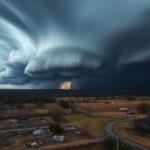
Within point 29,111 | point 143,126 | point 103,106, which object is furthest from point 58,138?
point 103,106

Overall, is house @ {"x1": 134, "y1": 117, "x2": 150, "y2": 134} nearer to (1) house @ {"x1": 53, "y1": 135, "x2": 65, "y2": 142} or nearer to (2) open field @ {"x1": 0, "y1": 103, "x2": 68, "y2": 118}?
(1) house @ {"x1": 53, "y1": 135, "x2": 65, "y2": 142}

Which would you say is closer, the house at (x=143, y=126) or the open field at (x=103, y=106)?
the house at (x=143, y=126)

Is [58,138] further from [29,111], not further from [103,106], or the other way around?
[103,106]

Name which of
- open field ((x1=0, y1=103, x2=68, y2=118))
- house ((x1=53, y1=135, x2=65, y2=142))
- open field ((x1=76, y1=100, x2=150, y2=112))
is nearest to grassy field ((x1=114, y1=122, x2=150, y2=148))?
house ((x1=53, y1=135, x2=65, y2=142))

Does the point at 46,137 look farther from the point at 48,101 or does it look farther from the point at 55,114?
the point at 48,101

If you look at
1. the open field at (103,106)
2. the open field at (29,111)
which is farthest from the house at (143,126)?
the open field at (103,106)

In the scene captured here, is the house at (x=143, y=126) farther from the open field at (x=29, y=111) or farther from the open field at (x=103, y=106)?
the open field at (x=103, y=106)

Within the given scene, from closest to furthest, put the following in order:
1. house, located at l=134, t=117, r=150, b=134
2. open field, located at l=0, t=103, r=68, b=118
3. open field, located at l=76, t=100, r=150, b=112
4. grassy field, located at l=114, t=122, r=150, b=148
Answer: grassy field, located at l=114, t=122, r=150, b=148 → house, located at l=134, t=117, r=150, b=134 → open field, located at l=0, t=103, r=68, b=118 → open field, located at l=76, t=100, r=150, b=112

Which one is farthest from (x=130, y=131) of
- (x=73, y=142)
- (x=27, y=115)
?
(x=27, y=115)

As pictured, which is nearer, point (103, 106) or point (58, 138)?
point (58, 138)

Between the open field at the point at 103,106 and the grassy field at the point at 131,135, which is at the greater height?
the open field at the point at 103,106

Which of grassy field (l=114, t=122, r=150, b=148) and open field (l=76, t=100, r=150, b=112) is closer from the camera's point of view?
grassy field (l=114, t=122, r=150, b=148)
